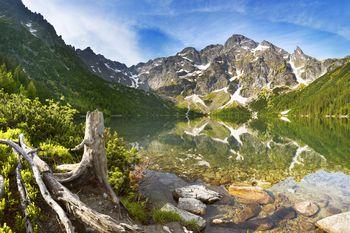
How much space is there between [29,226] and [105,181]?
3372 mm

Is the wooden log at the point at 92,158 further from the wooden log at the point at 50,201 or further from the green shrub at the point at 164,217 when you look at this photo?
the green shrub at the point at 164,217

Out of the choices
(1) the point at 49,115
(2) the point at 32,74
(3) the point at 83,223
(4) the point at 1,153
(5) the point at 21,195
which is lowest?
(3) the point at 83,223

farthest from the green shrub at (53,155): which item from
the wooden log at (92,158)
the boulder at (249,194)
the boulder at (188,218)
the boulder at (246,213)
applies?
the boulder at (249,194)

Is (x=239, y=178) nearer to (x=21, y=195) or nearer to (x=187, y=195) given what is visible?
(x=187, y=195)

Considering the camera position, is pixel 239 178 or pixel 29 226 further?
pixel 239 178

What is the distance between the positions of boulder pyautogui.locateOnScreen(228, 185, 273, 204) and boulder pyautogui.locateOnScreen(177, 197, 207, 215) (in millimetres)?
3486

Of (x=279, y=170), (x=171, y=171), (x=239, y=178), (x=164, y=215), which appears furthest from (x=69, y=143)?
(x=279, y=170)

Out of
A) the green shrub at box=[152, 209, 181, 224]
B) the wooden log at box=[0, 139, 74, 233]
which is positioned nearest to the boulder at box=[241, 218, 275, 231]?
the green shrub at box=[152, 209, 181, 224]

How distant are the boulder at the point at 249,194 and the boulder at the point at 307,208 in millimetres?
1852

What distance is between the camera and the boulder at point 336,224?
14.6 metres

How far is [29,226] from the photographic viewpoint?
810cm

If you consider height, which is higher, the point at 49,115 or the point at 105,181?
the point at 49,115

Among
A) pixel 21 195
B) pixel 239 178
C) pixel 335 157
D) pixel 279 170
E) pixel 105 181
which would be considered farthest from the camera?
pixel 335 157

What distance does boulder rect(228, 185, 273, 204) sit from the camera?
65.7 feet
